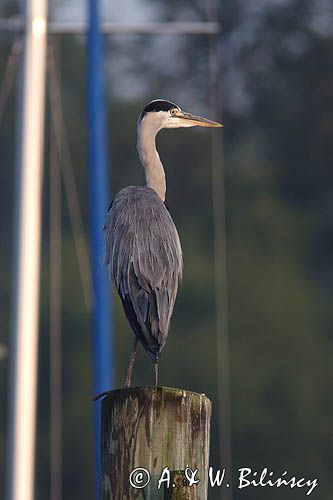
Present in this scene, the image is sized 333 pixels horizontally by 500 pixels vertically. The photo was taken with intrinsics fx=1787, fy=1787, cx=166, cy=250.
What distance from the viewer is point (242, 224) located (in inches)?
991

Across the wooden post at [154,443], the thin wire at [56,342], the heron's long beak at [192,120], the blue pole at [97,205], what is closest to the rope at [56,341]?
the thin wire at [56,342]

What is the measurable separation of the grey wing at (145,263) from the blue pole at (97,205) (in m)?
2.64

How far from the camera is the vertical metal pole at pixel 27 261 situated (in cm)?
1102

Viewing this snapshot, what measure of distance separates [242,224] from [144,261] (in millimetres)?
18092

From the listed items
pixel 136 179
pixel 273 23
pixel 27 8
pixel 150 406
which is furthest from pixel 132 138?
pixel 150 406

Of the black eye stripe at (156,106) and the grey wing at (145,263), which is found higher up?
the black eye stripe at (156,106)

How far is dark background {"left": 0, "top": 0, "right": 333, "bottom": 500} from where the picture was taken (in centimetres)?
2306

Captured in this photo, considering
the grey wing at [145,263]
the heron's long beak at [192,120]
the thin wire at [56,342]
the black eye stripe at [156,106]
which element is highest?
the black eye stripe at [156,106]

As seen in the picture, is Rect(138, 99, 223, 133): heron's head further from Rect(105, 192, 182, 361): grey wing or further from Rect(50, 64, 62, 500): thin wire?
Rect(50, 64, 62, 500): thin wire

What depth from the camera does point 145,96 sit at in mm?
27438

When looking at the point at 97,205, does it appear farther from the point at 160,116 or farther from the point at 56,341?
the point at 56,341

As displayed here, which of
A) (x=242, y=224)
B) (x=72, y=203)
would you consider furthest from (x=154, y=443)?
(x=242, y=224)

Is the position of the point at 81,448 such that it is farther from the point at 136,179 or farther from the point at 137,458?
the point at 137,458

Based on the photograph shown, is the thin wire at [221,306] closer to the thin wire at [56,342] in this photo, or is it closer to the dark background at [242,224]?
the dark background at [242,224]
